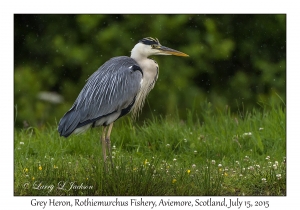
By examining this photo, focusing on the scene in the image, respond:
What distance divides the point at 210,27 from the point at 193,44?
463 millimetres

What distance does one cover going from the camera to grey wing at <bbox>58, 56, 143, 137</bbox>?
692 centimetres

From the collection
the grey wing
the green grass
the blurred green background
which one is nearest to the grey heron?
the grey wing

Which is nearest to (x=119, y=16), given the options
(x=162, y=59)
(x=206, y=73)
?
(x=162, y=59)

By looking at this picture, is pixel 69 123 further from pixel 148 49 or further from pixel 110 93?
pixel 148 49

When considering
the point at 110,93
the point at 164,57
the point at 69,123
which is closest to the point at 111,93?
the point at 110,93

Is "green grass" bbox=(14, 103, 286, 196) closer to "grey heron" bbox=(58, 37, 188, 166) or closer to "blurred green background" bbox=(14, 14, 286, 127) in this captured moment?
"grey heron" bbox=(58, 37, 188, 166)

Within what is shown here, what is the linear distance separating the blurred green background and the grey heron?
3743mm

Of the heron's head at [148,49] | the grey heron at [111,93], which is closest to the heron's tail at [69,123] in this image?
the grey heron at [111,93]

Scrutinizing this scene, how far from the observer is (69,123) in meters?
6.75

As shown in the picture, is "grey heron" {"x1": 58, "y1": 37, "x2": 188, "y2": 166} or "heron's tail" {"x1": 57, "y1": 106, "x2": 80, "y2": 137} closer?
"heron's tail" {"x1": 57, "y1": 106, "x2": 80, "y2": 137}

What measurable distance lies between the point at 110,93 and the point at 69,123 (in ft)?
1.97

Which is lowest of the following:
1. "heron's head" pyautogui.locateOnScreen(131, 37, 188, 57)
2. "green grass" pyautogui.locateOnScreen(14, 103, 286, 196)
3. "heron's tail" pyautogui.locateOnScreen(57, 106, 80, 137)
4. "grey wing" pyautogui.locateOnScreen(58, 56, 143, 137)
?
"green grass" pyautogui.locateOnScreen(14, 103, 286, 196)

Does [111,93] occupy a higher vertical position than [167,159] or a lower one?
higher

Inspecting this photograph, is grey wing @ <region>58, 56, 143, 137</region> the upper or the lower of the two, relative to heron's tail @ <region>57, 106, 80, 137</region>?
upper
